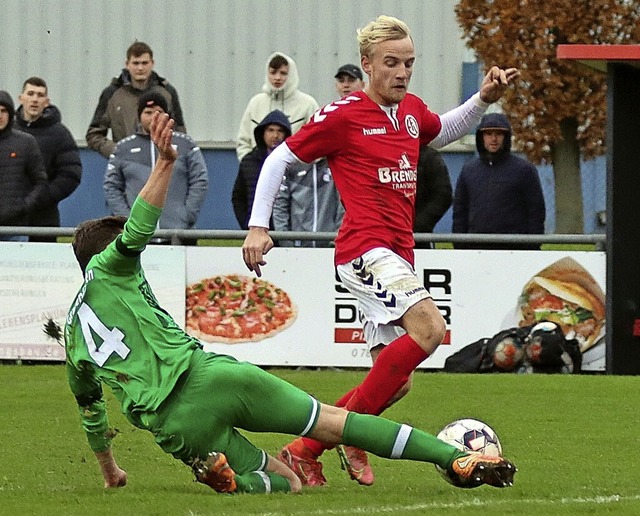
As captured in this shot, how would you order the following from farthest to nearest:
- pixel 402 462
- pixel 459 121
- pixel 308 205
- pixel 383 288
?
pixel 308 205
pixel 402 462
pixel 459 121
pixel 383 288

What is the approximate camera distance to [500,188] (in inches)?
557

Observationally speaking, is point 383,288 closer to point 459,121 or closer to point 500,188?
point 459,121

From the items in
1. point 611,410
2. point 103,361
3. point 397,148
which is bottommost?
point 611,410

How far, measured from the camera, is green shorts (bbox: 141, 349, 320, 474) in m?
7.05

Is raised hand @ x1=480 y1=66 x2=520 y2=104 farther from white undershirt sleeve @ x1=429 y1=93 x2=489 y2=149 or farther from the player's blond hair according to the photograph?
the player's blond hair

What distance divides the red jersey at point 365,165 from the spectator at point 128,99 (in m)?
6.79

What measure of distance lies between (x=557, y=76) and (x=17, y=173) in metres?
13.5

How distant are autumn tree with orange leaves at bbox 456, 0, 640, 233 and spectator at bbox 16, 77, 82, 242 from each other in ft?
40.8

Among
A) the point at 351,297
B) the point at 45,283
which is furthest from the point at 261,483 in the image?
the point at 45,283

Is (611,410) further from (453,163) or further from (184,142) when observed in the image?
(453,163)

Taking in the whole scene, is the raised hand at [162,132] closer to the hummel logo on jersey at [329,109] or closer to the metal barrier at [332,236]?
the hummel logo on jersey at [329,109]

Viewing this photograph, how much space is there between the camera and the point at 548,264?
1363cm

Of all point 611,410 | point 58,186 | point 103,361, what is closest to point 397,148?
point 103,361

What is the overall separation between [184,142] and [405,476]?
20.3ft
